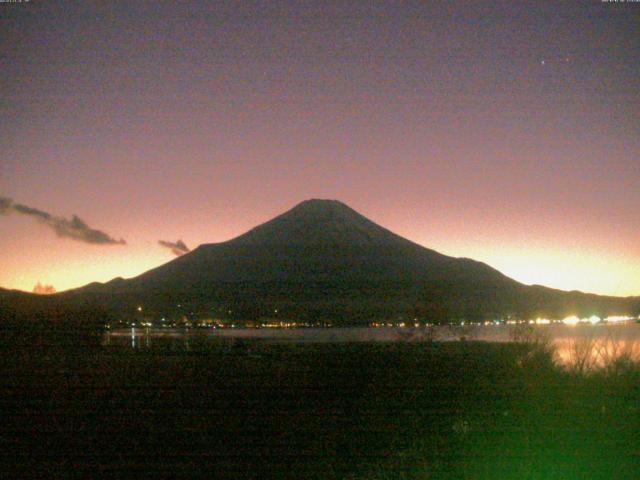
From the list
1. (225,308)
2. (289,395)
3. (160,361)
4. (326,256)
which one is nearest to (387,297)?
(225,308)

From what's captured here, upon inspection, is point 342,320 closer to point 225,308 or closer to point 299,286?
point 225,308

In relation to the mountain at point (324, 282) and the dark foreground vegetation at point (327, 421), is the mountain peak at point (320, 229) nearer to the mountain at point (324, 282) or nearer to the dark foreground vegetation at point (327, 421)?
the mountain at point (324, 282)

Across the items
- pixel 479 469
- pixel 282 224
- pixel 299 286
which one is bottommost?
pixel 479 469

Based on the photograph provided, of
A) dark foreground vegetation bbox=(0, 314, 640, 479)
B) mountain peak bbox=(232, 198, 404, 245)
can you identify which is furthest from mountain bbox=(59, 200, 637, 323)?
dark foreground vegetation bbox=(0, 314, 640, 479)

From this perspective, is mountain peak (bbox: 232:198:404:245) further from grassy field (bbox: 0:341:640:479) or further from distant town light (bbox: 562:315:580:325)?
grassy field (bbox: 0:341:640:479)

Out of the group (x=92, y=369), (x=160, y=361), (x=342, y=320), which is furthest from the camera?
(x=342, y=320)

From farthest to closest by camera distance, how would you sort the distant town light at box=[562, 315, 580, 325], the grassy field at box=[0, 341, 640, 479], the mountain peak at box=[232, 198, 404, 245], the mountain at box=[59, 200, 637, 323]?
the mountain peak at box=[232, 198, 404, 245] → the mountain at box=[59, 200, 637, 323] → the distant town light at box=[562, 315, 580, 325] → the grassy field at box=[0, 341, 640, 479]
